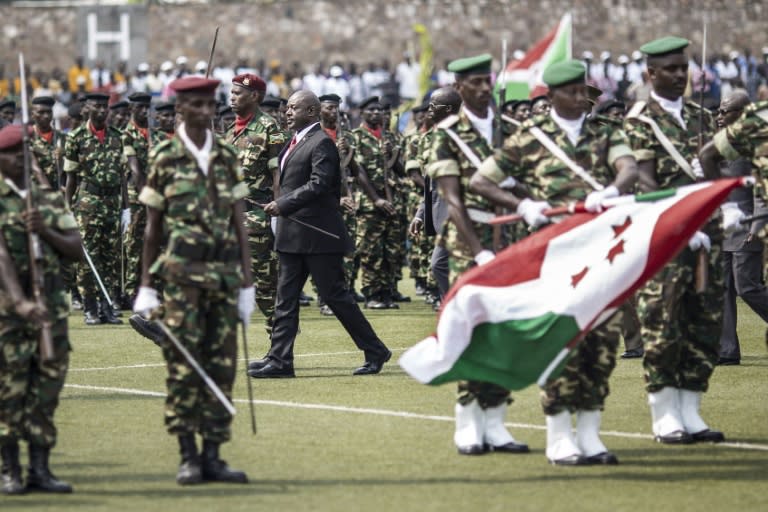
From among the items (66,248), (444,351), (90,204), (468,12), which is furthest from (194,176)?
(468,12)

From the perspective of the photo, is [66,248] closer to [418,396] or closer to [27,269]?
[27,269]

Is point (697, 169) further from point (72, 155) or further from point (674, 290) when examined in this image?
point (72, 155)

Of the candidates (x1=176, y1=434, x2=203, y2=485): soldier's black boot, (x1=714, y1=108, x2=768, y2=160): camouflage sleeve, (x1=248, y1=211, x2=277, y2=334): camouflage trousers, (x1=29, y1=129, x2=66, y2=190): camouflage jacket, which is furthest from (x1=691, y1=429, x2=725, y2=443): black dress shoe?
(x1=29, y1=129, x2=66, y2=190): camouflage jacket

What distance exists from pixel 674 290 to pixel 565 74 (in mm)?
1622

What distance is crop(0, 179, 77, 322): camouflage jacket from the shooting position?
9.12m

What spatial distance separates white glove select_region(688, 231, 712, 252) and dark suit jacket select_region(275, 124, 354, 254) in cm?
393

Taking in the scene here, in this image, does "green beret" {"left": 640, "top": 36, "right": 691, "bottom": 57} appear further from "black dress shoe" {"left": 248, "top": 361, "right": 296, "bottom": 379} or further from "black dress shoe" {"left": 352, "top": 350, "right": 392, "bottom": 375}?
"black dress shoe" {"left": 248, "top": 361, "right": 296, "bottom": 379}

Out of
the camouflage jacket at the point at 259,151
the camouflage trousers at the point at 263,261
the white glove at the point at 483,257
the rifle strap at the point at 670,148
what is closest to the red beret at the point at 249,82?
the camouflage jacket at the point at 259,151

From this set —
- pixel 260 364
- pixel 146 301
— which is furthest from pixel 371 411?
pixel 146 301

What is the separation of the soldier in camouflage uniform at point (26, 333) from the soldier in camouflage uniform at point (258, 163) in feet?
18.5

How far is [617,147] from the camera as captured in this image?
1009 centimetres

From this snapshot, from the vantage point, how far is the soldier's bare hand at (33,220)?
29.5ft

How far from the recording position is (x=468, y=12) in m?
57.9

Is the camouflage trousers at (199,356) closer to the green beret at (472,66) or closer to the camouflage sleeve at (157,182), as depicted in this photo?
the camouflage sleeve at (157,182)
